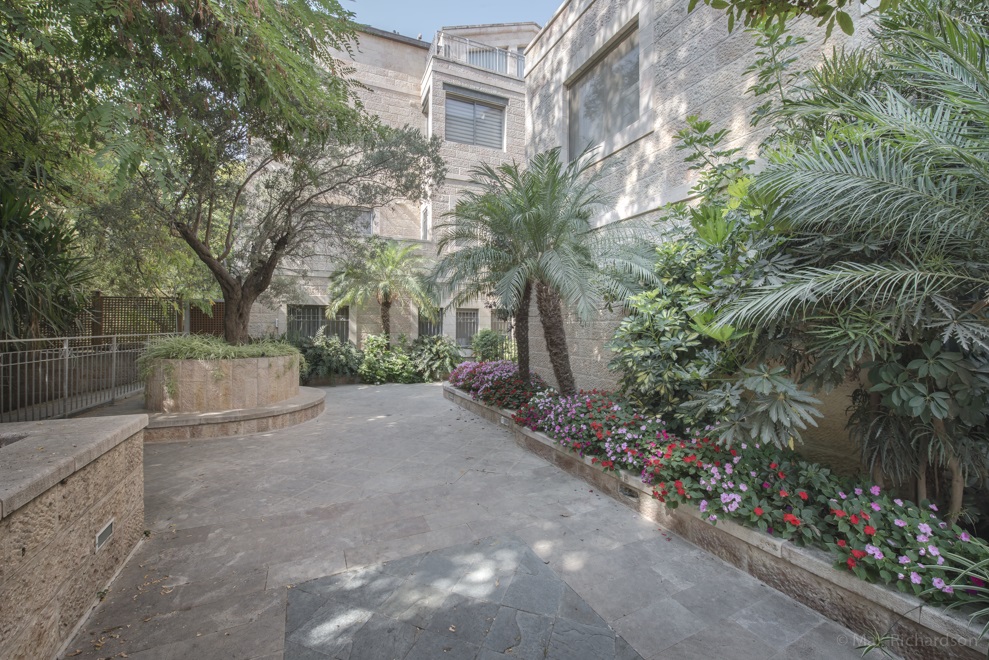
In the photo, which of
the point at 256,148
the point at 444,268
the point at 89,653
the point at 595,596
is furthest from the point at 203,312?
the point at 595,596

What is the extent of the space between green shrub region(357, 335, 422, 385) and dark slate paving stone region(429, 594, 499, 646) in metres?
10.1

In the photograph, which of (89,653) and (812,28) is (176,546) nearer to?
(89,653)

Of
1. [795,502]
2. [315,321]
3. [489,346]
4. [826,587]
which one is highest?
[315,321]

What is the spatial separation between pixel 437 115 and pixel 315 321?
8.28m

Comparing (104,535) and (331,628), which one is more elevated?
(104,535)

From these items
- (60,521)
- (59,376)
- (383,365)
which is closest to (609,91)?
(60,521)

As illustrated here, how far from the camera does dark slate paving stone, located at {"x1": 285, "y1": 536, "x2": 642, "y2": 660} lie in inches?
82.6

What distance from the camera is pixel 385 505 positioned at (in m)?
3.80

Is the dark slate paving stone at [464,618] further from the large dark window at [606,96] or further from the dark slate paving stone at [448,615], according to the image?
the large dark window at [606,96]

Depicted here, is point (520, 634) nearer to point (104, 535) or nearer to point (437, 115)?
point (104, 535)

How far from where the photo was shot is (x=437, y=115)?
14523 millimetres

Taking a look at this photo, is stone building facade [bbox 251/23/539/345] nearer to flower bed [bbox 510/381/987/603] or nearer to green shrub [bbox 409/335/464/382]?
green shrub [bbox 409/335/464/382]

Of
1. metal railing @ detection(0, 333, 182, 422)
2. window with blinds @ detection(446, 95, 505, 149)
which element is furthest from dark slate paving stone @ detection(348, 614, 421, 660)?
window with blinds @ detection(446, 95, 505, 149)

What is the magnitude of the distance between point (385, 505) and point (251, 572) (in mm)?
1216
